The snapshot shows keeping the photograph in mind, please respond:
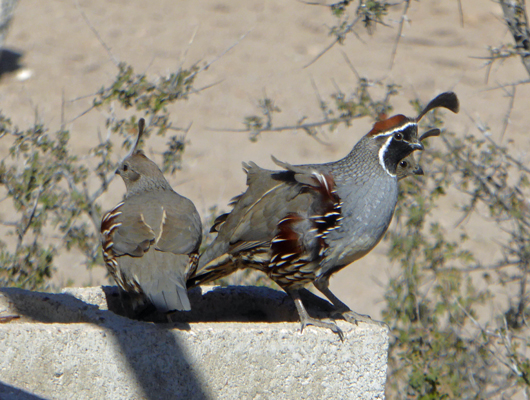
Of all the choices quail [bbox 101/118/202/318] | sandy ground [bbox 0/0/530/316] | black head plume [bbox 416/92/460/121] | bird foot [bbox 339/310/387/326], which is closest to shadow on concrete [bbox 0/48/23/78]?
sandy ground [bbox 0/0/530/316]

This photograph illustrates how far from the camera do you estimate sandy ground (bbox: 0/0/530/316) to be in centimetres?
848

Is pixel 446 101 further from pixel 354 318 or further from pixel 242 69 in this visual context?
pixel 242 69

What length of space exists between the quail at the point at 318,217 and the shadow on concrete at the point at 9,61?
25.3ft

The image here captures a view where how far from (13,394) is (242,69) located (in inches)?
324

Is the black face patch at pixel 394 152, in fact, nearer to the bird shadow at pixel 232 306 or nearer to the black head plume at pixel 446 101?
the black head plume at pixel 446 101

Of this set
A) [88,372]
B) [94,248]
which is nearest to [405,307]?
[94,248]

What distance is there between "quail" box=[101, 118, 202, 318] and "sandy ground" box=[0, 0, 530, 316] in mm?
3733

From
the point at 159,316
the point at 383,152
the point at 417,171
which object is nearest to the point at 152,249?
the point at 159,316

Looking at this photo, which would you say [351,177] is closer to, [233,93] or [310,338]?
[310,338]

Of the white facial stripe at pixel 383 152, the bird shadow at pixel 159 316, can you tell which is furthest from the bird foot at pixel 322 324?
the white facial stripe at pixel 383 152

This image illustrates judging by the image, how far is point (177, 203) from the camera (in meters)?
3.36

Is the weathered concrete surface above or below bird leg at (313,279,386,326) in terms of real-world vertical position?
above

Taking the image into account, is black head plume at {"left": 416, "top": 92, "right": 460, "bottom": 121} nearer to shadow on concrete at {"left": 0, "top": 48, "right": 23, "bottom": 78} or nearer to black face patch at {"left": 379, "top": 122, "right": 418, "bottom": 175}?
black face patch at {"left": 379, "top": 122, "right": 418, "bottom": 175}

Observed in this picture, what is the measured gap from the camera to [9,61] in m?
10.3
